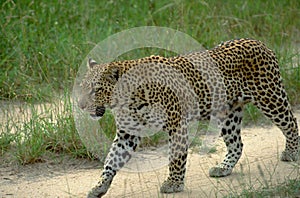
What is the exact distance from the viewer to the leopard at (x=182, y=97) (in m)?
6.46

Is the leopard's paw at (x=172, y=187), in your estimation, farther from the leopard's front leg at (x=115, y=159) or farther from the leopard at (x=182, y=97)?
the leopard's front leg at (x=115, y=159)

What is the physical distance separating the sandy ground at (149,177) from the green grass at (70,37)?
0.22m

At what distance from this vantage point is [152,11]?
11.3 meters

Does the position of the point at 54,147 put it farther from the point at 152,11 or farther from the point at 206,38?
the point at 152,11

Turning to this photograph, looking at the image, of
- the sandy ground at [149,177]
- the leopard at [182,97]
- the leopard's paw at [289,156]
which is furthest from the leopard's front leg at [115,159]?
the leopard's paw at [289,156]

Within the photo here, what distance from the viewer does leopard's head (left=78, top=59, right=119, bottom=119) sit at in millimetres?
6383

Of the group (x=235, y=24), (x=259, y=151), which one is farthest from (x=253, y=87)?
(x=235, y=24)

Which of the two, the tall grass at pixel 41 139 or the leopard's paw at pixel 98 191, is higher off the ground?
the tall grass at pixel 41 139

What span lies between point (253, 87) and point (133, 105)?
1.28m

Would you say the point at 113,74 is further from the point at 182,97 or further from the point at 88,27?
the point at 88,27

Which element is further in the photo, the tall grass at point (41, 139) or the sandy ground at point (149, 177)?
the tall grass at point (41, 139)

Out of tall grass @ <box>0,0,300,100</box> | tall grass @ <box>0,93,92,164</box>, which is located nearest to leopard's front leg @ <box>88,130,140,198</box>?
→ tall grass @ <box>0,93,92,164</box>

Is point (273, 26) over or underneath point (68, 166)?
over

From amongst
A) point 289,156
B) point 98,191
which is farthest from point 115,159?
point 289,156
